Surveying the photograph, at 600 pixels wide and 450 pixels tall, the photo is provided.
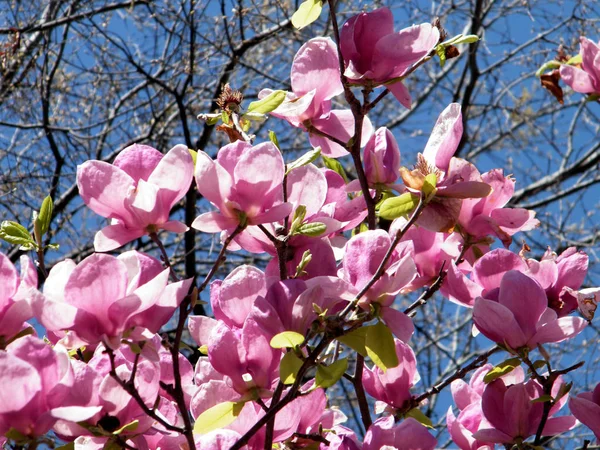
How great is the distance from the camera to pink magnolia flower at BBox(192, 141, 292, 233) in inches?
35.7

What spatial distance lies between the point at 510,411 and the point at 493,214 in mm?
252

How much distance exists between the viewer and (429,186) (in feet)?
2.91

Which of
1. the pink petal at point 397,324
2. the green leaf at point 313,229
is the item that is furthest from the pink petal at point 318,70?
the pink petal at point 397,324

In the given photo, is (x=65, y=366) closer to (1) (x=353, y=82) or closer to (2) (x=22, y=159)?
(1) (x=353, y=82)

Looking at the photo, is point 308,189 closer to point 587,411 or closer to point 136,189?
point 136,189

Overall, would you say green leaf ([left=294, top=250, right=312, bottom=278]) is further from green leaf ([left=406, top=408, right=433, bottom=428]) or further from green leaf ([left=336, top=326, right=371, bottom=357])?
green leaf ([left=406, top=408, right=433, bottom=428])

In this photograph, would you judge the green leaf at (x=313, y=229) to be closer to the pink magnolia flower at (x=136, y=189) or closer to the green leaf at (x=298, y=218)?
the green leaf at (x=298, y=218)

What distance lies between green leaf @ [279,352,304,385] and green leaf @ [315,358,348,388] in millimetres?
26

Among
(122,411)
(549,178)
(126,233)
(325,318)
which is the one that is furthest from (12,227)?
(549,178)

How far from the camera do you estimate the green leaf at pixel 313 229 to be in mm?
950

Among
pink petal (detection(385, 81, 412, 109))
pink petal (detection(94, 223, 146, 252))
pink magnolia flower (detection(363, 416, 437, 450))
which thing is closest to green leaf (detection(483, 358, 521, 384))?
pink magnolia flower (detection(363, 416, 437, 450))

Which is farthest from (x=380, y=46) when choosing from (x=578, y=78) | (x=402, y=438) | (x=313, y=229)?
(x=578, y=78)

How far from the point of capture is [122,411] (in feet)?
2.96

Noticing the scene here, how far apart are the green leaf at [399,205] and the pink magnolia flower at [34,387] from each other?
37cm
